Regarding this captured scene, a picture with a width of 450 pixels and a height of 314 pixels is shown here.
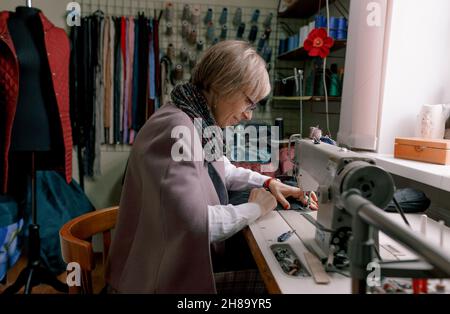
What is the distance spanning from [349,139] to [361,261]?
1482mm

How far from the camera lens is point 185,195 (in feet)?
2.88

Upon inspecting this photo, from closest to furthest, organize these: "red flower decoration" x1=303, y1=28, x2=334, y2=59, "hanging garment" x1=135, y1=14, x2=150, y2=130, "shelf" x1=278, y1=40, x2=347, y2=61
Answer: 1. "red flower decoration" x1=303, y1=28, x2=334, y2=59
2. "shelf" x1=278, y1=40, x2=347, y2=61
3. "hanging garment" x1=135, y1=14, x2=150, y2=130

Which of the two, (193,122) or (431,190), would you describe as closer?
(193,122)

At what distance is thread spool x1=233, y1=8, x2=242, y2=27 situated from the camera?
295 cm

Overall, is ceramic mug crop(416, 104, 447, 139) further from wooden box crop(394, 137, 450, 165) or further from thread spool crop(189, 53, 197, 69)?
thread spool crop(189, 53, 197, 69)

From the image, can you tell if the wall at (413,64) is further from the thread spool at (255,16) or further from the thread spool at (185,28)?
the thread spool at (185,28)

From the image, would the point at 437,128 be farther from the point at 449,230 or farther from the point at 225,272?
the point at 225,272

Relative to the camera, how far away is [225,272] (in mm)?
1159

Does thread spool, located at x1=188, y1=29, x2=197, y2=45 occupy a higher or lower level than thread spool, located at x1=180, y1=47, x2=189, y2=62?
higher

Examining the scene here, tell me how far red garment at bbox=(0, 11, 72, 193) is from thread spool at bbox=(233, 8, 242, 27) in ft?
4.76

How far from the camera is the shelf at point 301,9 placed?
260 centimetres

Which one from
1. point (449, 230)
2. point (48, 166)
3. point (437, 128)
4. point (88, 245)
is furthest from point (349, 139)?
point (48, 166)

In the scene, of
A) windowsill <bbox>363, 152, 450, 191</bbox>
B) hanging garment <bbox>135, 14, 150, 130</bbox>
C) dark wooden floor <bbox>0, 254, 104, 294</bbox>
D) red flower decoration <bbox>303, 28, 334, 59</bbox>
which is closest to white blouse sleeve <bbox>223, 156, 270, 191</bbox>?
windowsill <bbox>363, 152, 450, 191</bbox>

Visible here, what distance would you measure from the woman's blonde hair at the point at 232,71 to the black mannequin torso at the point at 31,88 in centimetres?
111
